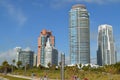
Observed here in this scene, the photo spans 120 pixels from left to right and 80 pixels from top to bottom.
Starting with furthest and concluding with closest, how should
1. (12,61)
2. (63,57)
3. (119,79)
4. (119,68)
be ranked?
1. (12,61)
2. (119,68)
3. (119,79)
4. (63,57)

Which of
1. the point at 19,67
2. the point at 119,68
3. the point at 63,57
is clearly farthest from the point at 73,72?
the point at 19,67

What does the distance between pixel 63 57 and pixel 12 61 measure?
119 metres

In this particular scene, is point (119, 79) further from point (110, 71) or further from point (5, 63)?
point (5, 63)

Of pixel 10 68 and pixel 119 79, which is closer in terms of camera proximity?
pixel 119 79

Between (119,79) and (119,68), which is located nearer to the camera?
(119,79)

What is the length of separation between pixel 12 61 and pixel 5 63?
28.9ft

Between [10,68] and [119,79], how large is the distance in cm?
8762

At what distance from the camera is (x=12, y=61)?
13188cm

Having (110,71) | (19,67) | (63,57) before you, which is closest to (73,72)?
(110,71)

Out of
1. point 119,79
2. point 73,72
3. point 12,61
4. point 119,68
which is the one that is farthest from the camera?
point 12,61

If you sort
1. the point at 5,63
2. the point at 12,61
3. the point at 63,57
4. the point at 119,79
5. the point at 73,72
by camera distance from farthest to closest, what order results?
the point at 12,61, the point at 5,63, the point at 73,72, the point at 119,79, the point at 63,57

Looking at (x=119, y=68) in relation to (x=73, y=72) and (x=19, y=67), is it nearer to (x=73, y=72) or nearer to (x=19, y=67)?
(x=73, y=72)

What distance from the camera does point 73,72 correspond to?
196 ft

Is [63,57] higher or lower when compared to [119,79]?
higher
